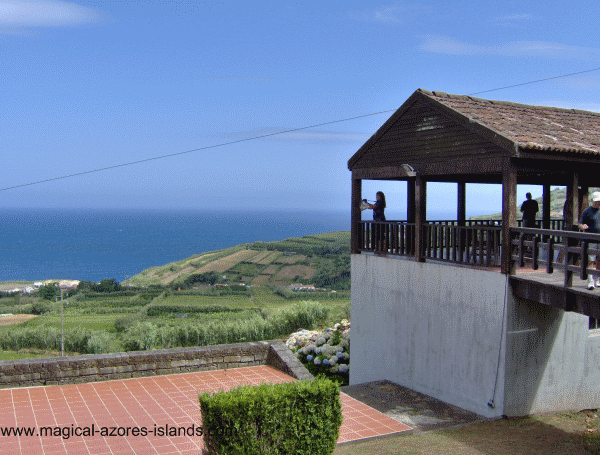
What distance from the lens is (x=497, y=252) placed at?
9766 mm

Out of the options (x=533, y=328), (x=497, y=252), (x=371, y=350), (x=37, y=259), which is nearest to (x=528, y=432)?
(x=533, y=328)

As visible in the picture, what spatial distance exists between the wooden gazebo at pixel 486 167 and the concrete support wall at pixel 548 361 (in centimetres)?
84

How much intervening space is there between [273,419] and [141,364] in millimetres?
4234

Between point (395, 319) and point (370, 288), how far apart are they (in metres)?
1.01

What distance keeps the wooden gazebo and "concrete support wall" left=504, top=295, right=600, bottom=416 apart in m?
0.84

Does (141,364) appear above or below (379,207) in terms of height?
below

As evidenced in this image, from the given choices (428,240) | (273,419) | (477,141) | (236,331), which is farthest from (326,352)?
(236,331)

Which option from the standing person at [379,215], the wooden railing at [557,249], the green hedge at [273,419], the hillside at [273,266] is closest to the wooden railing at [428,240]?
the standing person at [379,215]

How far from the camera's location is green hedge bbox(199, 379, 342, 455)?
5.30 metres

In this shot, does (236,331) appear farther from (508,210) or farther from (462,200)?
(508,210)

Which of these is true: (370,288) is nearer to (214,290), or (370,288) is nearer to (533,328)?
(533,328)

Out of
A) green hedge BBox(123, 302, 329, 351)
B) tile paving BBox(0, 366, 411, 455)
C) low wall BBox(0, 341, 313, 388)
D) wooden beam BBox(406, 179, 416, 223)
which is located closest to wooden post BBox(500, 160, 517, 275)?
tile paving BBox(0, 366, 411, 455)

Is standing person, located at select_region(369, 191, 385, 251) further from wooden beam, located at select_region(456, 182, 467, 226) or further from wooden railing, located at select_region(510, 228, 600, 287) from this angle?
wooden railing, located at select_region(510, 228, 600, 287)

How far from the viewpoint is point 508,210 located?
8930 millimetres
